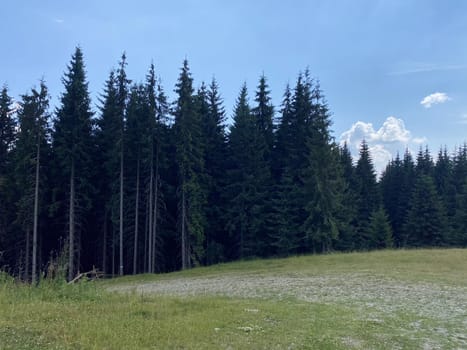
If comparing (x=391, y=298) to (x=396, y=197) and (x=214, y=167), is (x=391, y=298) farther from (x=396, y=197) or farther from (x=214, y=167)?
(x=396, y=197)

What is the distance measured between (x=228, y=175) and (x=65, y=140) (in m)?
12.9

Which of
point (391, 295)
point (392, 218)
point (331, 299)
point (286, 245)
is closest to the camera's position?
point (331, 299)

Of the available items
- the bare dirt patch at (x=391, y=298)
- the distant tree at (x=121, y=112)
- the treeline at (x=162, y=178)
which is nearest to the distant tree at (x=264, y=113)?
the treeline at (x=162, y=178)

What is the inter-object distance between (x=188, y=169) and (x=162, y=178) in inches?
140

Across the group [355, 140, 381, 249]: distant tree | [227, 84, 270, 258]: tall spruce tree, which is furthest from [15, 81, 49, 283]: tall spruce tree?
[355, 140, 381, 249]: distant tree

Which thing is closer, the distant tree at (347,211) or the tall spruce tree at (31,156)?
the tall spruce tree at (31,156)

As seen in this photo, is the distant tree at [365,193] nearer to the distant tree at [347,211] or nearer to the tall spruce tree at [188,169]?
the distant tree at [347,211]

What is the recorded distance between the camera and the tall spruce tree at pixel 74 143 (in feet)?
82.2

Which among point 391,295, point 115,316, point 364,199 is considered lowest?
point 391,295

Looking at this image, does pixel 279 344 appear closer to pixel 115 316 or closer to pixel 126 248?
pixel 115 316

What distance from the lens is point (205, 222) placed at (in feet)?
93.6

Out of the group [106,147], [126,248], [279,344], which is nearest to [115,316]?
[279,344]

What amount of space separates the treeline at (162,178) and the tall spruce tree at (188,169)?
91 mm

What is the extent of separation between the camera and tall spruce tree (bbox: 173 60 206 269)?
27031mm
